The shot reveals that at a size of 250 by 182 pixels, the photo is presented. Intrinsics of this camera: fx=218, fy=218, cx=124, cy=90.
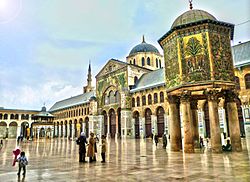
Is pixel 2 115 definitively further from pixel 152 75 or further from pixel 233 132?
pixel 233 132

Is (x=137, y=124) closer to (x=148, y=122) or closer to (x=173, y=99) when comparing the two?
(x=148, y=122)

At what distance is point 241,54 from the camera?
28.8 m

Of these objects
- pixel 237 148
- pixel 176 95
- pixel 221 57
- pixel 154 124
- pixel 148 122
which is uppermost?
pixel 221 57

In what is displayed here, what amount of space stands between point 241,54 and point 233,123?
61.2 ft

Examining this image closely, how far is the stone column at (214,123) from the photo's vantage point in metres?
12.7

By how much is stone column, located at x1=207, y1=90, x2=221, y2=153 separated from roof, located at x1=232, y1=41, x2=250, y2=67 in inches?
658

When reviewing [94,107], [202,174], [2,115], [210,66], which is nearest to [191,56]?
[210,66]

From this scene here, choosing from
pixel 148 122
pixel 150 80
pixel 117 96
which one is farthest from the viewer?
pixel 117 96

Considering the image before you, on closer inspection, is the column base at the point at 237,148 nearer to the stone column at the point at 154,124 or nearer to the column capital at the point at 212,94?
the column capital at the point at 212,94

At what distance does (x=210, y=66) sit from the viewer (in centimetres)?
1338

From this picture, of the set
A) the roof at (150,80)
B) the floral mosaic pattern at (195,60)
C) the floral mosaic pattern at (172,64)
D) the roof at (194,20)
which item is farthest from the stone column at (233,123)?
the roof at (150,80)

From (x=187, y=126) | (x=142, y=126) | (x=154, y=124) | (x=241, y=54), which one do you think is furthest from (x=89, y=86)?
(x=187, y=126)

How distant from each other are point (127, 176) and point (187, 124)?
7621mm

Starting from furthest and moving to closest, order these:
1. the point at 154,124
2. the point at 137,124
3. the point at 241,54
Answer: the point at 137,124 < the point at 154,124 < the point at 241,54
